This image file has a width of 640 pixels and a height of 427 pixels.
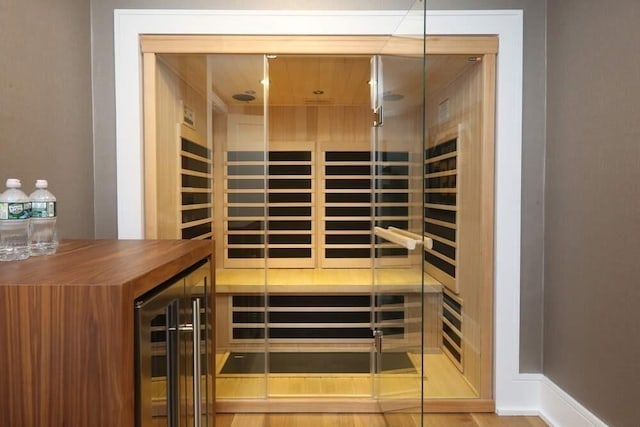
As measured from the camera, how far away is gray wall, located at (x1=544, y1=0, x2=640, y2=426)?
4.81ft

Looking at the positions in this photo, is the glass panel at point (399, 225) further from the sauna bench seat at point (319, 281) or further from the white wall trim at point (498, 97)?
the white wall trim at point (498, 97)

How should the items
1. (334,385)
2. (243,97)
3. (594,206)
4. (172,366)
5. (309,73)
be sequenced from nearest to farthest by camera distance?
(172,366) → (594,206) → (243,97) → (334,385) → (309,73)

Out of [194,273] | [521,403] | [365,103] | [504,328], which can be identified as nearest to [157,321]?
[194,273]

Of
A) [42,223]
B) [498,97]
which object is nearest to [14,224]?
[42,223]

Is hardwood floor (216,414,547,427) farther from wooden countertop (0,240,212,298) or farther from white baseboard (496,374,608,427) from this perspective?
wooden countertop (0,240,212,298)

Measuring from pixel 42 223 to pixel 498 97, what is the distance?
6.75 ft

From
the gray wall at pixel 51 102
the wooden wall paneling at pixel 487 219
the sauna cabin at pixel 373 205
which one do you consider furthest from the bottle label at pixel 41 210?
the wooden wall paneling at pixel 487 219

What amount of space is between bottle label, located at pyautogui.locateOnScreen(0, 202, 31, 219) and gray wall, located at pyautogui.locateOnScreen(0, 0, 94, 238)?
0.47m

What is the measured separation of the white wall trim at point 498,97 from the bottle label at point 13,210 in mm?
1008

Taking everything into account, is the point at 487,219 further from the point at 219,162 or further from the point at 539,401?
the point at 219,162

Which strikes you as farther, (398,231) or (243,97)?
(243,97)

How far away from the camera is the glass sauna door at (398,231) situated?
5.12 feet

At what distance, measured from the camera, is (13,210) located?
3.35 feet

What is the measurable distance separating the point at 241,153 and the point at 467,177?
1.30m
